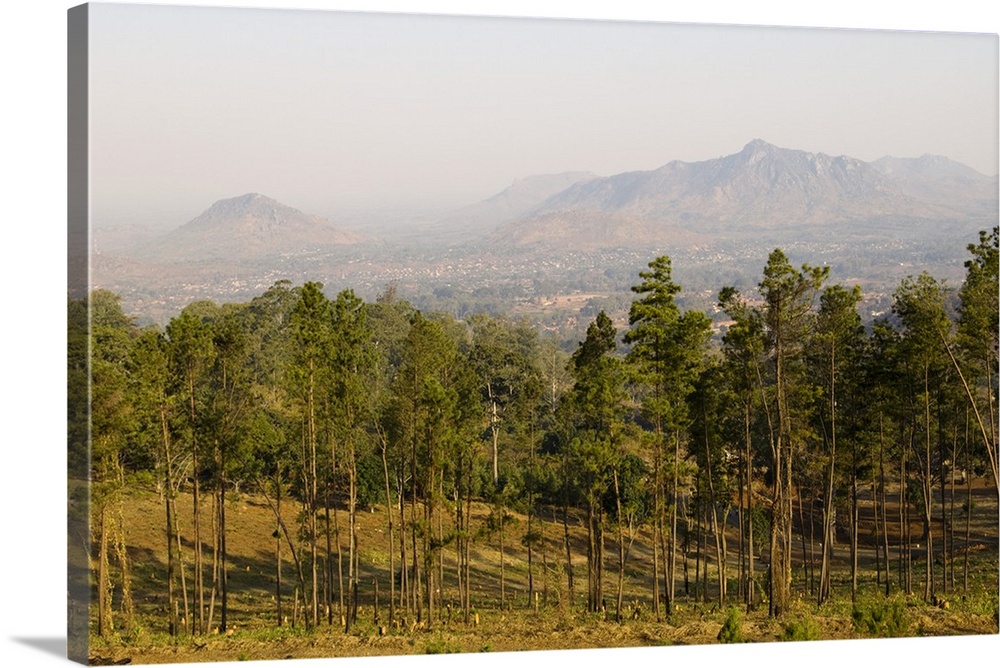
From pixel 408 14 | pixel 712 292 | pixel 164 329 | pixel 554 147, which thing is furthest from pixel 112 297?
pixel 712 292

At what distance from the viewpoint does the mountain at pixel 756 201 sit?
15547 millimetres

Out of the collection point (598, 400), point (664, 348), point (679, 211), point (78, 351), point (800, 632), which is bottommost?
point (800, 632)

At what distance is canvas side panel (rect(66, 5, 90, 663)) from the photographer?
37.7ft

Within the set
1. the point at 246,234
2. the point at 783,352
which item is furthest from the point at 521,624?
the point at 246,234

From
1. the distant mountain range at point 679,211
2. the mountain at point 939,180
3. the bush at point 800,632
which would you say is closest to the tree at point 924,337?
the distant mountain range at point 679,211

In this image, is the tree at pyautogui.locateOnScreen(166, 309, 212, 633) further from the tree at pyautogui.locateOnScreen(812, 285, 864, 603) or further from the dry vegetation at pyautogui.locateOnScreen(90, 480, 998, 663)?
the tree at pyautogui.locateOnScreen(812, 285, 864, 603)

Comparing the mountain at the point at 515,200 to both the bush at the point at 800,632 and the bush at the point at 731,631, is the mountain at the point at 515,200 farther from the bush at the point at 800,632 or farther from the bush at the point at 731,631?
the bush at the point at 800,632

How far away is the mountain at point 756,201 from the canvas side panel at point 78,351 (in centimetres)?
637

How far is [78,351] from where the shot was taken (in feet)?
37.7

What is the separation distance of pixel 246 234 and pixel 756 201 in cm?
Answer: 699

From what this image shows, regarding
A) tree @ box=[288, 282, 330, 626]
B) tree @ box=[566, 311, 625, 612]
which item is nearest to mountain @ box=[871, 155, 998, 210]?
tree @ box=[566, 311, 625, 612]

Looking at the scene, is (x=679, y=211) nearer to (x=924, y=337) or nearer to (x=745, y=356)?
(x=745, y=356)

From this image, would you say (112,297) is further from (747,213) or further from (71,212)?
(747,213)

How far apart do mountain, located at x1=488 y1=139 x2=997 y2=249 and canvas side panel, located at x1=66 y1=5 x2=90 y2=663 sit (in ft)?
20.9
